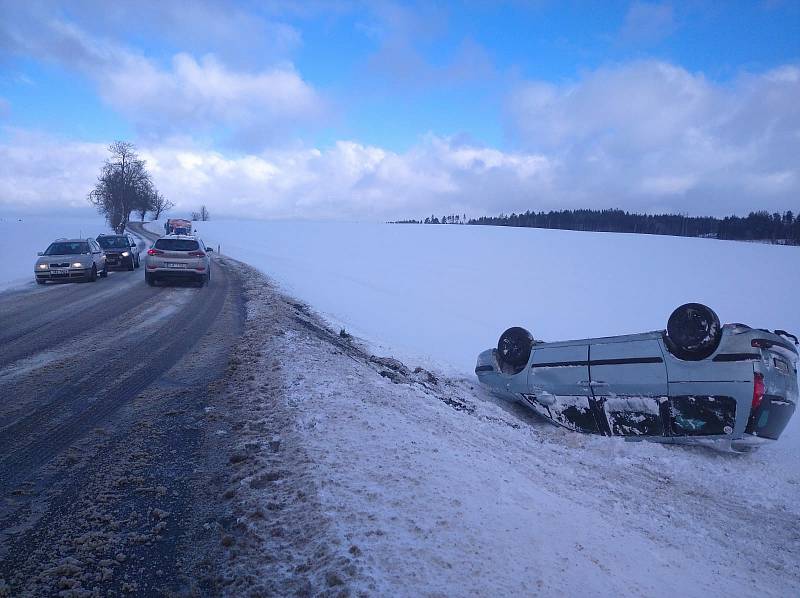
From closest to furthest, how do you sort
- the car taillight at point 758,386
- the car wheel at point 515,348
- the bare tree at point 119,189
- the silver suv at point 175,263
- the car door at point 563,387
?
1. the car taillight at point 758,386
2. the car door at point 563,387
3. the car wheel at point 515,348
4. the silver suv at point 175,263
5. the bare tree at point 119,189

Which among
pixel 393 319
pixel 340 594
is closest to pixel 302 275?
pixel 393 319

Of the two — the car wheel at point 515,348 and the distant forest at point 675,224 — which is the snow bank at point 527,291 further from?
the distant forest at point 675,224

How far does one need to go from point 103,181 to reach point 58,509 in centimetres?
8456

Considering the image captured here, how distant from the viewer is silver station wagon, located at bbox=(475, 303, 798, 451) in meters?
4.79

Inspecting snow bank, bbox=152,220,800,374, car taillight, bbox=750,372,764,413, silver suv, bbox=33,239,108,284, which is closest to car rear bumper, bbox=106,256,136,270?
silver suv, bbox=33,239,108,284

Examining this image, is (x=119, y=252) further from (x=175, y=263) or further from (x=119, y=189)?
(x=119, y=189)

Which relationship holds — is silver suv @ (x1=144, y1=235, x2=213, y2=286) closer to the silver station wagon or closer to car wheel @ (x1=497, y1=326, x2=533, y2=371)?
car wheel @ (x1=497, y1=326, x2=533, y2=371)

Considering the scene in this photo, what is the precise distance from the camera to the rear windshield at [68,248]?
17.8 meters

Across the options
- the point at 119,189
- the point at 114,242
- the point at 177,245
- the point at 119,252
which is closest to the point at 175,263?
the point at 177,245

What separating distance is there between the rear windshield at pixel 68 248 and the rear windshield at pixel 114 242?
531 centimetres

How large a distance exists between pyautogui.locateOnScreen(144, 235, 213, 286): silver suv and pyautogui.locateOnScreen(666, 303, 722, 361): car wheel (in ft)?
48.2

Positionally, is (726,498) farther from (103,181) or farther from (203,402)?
(103,181)

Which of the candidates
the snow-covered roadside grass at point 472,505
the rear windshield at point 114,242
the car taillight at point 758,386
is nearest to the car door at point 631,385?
the snow-covered roadside grass at point 472,505

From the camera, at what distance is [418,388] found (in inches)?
260
